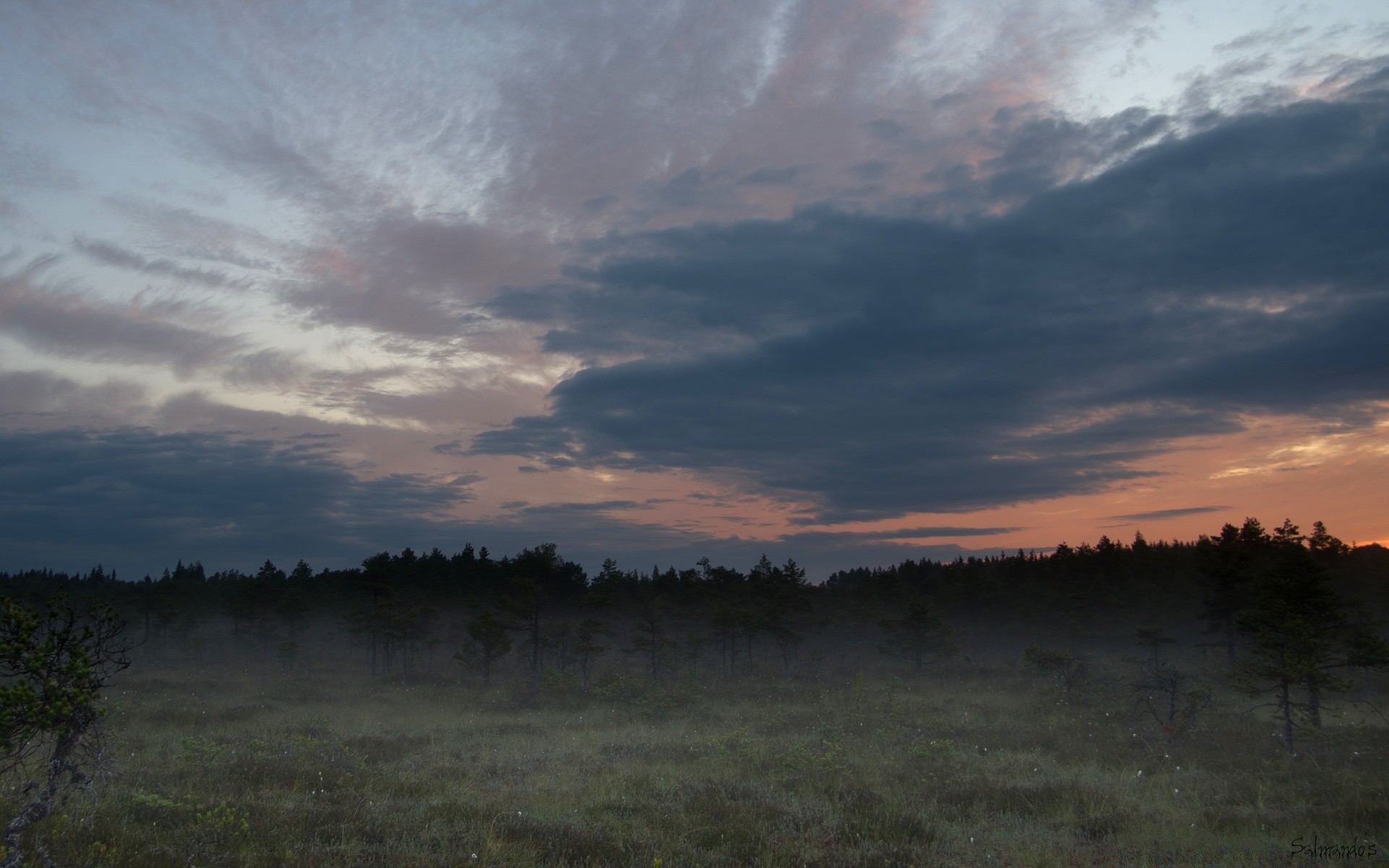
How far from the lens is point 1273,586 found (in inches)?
971

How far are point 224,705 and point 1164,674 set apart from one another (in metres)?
39.2

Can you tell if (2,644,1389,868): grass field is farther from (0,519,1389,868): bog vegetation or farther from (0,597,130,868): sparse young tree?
(0,597,130,868): sparse young tree

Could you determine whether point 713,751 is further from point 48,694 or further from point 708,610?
point 708,610

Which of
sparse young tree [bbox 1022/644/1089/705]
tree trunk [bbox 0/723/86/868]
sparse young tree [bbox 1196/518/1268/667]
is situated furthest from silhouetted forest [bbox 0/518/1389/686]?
tree trunk [bbox 0/723/86/868]

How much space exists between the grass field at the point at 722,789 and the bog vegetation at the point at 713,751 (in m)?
0.10

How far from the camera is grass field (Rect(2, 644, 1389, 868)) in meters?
10.5

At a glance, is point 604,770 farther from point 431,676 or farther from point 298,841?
point 431,676

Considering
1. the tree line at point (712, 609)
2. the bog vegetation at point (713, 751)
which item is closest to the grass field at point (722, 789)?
the bog vegetation at point (713, 751)

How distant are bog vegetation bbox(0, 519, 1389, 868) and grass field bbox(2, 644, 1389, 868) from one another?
0.32ft

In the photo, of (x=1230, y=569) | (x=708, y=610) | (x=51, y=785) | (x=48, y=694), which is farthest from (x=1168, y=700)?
(x=708, y=610)

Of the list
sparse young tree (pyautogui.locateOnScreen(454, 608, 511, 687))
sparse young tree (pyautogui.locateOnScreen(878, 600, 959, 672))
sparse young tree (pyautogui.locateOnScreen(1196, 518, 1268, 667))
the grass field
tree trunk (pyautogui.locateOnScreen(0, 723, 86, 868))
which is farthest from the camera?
sparse young tree (pyautogui.locateOnScreen(878, 600, 959, 672))

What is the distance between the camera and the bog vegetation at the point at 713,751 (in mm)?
10000

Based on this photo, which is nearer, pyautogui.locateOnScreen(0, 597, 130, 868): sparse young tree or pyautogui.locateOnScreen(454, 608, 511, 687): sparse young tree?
pyautogui.locateOnScreen(0, 597, 130, 868): sparse young tree

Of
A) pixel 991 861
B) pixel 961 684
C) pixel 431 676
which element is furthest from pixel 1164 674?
pixel 431 676
